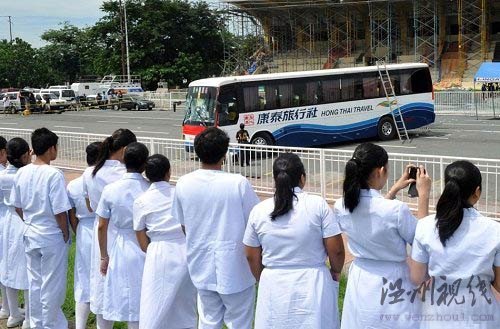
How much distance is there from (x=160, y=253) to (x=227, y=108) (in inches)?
487


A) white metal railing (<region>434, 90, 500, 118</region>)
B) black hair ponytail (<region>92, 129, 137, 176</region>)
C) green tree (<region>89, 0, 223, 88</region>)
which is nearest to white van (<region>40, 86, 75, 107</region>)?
green tree (<region>89, 0, 223, 88</region>)

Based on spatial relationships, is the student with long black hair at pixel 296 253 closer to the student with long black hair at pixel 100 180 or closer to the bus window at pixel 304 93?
the student with long black hair at pixel 100 180

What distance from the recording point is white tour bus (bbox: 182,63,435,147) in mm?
16578

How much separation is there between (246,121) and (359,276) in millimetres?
13410

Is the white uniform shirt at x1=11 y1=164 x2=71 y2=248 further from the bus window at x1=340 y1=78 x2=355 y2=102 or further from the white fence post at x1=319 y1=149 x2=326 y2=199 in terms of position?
the bus window at x1=340 y1=78 x2=355 y2=102

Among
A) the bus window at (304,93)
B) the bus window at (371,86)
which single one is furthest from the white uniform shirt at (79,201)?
the bus window at (371,86)

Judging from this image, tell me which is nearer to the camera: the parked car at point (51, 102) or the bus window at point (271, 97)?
the bus window at point (271, 97)

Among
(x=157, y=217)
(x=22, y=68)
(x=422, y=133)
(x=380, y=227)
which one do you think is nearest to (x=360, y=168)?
(x=380, y=227)

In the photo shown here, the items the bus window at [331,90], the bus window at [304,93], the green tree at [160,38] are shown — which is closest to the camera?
the bus window at [304,93]

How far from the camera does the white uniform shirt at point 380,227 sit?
10.9 feet

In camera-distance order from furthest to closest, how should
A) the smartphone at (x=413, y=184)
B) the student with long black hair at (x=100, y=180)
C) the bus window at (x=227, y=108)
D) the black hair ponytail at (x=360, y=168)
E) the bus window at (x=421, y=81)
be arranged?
1. the bus window at (x=421, y=81)
2. the bus window at (x=227, y=108)
3. the student with long black hair at (x=100, y=180)
4. the smartphone at (x=413, y=184)
5. the black hair ponytail at (x=360, y=168)

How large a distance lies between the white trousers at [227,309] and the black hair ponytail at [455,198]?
1.41 meters

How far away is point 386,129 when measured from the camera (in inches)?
773

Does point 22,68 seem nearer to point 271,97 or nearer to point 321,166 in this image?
point 271,97
